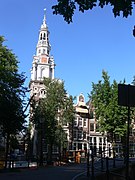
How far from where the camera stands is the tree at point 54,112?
4147 cm

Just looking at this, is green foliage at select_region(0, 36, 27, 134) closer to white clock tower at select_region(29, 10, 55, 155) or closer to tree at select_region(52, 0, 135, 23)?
tree at select_region(52, 0, 135, 23)

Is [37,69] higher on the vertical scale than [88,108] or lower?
higher

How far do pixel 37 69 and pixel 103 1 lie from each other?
220 ft

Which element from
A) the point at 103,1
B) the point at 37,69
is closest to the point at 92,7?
the point at 103,1

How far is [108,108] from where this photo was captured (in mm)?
47562

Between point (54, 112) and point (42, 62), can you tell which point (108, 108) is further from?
point (42, 62)

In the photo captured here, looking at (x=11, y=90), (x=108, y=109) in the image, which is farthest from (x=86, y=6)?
(x=108, y=109)

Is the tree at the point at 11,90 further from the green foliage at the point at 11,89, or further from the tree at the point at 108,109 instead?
the tree at the point at 108,109

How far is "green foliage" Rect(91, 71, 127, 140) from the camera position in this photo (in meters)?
46.8

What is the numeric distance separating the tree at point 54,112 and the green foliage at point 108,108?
581cm

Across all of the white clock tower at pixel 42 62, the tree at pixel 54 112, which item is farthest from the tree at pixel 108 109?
the white clock tower at pixel 42 62

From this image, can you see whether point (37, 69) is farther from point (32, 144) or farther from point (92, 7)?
point (92, 7)

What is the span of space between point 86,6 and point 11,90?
2640 centimetres

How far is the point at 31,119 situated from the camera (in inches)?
1656
